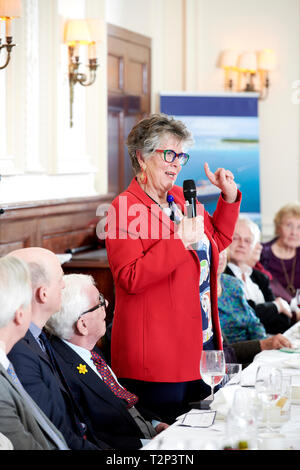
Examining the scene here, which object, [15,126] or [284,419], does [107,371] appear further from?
[15,126]

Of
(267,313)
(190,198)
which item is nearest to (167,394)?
(190,198)

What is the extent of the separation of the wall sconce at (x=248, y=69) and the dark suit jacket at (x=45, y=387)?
208 inches

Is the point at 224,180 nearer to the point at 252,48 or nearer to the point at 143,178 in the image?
the point at 143,178

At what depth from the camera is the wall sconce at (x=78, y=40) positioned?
202 inches

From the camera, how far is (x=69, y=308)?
258cm

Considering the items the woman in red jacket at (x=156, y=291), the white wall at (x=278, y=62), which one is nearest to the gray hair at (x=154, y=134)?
the woman in red jacket at (x=156, y=291)

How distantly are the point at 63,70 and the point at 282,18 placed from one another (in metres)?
2.87

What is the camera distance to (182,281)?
8.64 feet

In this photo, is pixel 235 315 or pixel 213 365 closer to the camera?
pixel 213 365

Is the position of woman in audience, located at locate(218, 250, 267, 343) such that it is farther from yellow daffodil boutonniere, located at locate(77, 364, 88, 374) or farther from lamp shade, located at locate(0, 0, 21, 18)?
lamp shade, located at locate(0, 0, 21, 18)

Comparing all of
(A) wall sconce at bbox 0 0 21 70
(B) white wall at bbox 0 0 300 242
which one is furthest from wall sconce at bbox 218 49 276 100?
(A) wall sconce at bbox 0 0 21 70

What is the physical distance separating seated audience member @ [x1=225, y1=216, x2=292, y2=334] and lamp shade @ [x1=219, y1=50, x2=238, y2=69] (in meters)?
2.90

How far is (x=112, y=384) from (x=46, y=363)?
0.38 meters

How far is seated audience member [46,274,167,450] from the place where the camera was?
8.16ft
